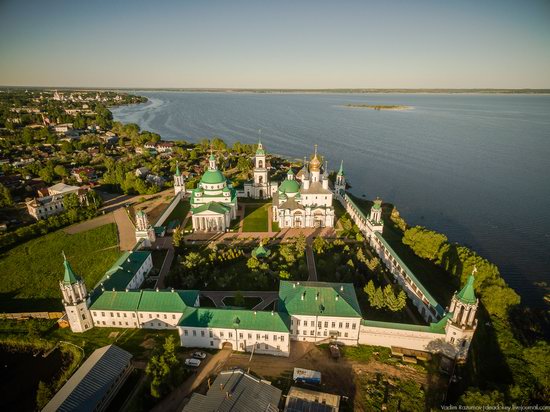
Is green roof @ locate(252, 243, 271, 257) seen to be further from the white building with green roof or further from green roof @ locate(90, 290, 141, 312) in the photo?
green roof @ locate(90, 290, 141, 312)

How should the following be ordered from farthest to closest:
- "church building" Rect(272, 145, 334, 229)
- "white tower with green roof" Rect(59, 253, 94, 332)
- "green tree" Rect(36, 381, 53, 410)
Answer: "church building" Rect(272, 145, 334, 229) → "white tower with green roof" Rect(59, 253, 94, 332) → "green tree" Rect(36, 381, 53, 410)

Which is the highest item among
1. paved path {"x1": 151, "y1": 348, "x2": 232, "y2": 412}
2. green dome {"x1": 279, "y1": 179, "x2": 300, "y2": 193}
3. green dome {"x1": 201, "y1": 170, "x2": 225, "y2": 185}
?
green dome {"x1": 201, "y1": 170, "x2": 225, "y2": 185}

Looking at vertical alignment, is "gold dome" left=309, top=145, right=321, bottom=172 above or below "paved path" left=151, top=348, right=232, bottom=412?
above

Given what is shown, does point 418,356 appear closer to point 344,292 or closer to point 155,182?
point 344,292

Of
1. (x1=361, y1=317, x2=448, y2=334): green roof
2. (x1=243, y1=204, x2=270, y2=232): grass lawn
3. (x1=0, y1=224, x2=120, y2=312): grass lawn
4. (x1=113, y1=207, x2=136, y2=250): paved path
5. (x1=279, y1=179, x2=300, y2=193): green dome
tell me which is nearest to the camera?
(x1=361, y1=317, x2=448, y2=334): green roof

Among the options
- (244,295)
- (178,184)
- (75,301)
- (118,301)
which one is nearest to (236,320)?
(244,295)

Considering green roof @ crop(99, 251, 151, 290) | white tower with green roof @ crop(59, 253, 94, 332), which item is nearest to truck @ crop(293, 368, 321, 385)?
green roof @ crop(99, 251, 151, 290)

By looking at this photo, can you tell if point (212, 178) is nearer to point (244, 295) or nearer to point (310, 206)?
point (310, 206)
